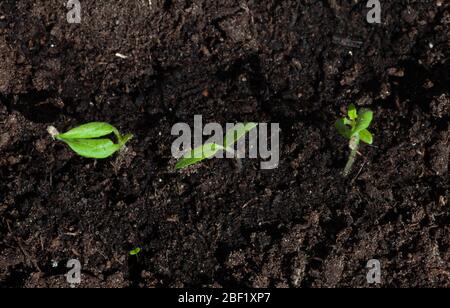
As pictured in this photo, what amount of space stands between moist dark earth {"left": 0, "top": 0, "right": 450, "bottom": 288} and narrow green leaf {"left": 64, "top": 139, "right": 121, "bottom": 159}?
0.43 ft

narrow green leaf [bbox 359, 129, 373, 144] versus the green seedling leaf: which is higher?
narrow green leaf [bbox 359, 129, 373, 144]

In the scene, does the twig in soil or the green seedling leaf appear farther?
the twig in soil

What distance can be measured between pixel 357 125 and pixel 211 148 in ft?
1.45

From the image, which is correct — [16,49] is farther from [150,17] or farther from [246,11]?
[246,11]

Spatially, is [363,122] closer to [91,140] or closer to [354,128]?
[354,128]

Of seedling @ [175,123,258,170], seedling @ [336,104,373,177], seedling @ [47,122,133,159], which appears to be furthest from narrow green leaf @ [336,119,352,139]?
seedling @ [47,122,133,159]

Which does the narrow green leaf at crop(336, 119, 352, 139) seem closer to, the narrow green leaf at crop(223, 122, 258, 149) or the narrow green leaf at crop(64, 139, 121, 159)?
the narrow green leaf at crop(223, 122, 258, 149)

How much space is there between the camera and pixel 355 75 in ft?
6.58

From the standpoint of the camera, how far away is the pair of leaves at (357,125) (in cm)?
180

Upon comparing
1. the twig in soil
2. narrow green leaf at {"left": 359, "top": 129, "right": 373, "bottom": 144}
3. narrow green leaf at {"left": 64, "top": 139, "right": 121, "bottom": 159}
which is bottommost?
narrow green leaf at {"left": 64, "top": 139, "right": 121, "bottom": 159}

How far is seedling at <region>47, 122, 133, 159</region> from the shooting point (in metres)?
1.79

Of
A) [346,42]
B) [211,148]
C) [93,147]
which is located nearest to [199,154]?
[211,148]

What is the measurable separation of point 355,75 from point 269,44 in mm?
303

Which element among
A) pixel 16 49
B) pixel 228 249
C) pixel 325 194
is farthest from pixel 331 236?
pixel 16 49
